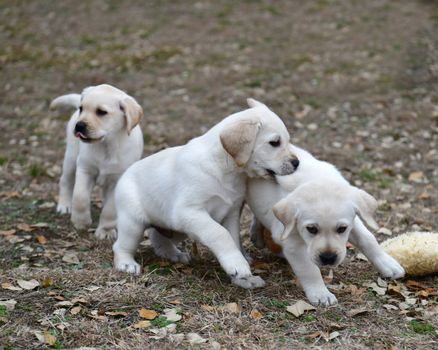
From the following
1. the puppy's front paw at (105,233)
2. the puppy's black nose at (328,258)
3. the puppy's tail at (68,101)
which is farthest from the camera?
the puppy's tail at (68,101)

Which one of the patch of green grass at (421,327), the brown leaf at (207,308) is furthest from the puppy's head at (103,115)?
the patch of green grass at (421,327)

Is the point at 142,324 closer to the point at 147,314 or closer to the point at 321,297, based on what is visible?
the point at 147,314

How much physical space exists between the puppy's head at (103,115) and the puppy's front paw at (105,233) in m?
0.72

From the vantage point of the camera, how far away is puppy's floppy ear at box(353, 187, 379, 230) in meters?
3.99

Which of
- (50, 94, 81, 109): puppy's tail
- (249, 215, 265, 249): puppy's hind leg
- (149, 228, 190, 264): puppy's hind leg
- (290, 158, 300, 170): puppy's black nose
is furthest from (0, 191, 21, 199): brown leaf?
(290, 158, 300, 170): puppy's black nose

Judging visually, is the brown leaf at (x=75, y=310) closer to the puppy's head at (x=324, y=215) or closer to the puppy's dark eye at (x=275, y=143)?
the puppy's head at (x=324, y=215)

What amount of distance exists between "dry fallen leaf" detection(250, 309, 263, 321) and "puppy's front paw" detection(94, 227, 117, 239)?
6.33 feet

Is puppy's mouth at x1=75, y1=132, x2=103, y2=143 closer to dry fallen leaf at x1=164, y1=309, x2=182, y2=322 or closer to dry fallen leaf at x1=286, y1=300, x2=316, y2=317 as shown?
dry fallen leaf at x1=164, y1=309, x2=182, y2=322

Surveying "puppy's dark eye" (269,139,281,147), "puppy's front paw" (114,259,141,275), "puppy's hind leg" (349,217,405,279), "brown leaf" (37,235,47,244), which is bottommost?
"brown leaf" (37,235,47,244)

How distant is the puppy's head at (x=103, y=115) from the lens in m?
5.54

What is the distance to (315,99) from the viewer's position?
34.3 ft

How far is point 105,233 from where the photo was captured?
18.7 feet

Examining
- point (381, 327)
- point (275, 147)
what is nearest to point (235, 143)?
point (275, 147)

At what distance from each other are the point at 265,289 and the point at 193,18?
11.8 metres
